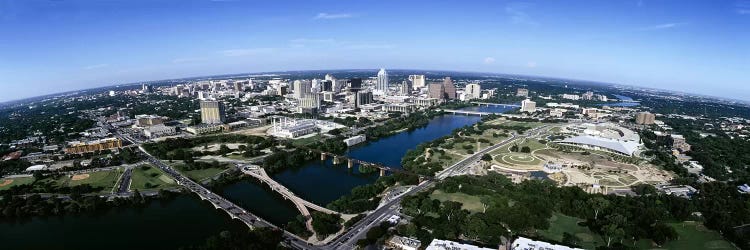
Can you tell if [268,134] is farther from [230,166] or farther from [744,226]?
[744,226]

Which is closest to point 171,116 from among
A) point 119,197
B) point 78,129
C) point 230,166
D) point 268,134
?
point 78,129

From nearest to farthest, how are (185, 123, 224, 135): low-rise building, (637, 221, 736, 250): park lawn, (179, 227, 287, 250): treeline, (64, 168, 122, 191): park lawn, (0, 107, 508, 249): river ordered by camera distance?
(179, 227, 287, 250): treeline < (637, 221, 736, 250): park lawn < (0, 107, 508, 249): river < (64, 168, 122, 191): park lawn < (185, 123, 224, 135): low-rise building

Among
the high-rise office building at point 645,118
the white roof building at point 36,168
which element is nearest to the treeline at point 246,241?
the white roof building at point 36,168

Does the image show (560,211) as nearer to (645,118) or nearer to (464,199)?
(464,199)

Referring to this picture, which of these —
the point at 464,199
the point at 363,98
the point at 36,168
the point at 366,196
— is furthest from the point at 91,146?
the point at 363,98

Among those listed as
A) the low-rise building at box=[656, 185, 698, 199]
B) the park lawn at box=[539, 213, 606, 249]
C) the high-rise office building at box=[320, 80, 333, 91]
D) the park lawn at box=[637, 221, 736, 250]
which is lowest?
the park lawn at box=[637, 221, 736, 250]

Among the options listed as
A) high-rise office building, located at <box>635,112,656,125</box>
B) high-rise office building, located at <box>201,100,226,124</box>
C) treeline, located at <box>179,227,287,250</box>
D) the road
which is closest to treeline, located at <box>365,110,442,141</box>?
the road

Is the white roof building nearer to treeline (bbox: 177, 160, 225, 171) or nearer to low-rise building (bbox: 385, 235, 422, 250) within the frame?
treeline (bbox: 177, 160, 225, 171)
